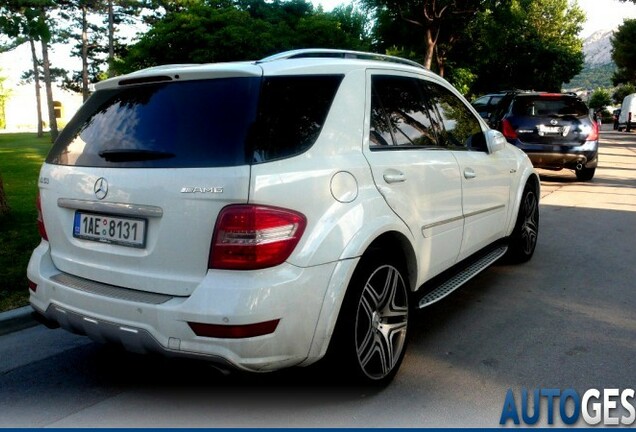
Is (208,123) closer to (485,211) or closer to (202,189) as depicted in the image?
(202,189)

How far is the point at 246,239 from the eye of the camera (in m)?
2.54

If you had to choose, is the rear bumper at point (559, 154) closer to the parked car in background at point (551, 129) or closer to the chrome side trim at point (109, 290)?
the parked car in background at point (551, 129)

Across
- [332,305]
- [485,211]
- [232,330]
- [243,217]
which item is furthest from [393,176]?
[485,211]

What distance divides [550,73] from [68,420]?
4658cm

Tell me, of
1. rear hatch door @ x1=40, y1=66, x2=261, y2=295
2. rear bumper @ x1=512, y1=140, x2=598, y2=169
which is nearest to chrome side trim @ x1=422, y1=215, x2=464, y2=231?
rear hatch door @ x1=40, y1=66, x2=261, y2=295

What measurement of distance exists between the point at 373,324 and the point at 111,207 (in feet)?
4.80

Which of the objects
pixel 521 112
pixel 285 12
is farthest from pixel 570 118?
pixel 285 12

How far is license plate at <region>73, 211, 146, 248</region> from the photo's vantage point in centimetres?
276

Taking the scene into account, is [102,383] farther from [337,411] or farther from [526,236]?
[526,236]

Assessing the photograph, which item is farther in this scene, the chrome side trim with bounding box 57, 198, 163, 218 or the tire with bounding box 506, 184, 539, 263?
the tire with bounding box 506, 184, 539, 263

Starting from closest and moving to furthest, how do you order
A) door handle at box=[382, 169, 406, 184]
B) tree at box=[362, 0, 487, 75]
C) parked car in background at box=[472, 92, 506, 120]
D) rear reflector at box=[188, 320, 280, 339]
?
rear reflector at box=[188, 320, 280, 339], door handle at box=[382, 169, 406, 184], parked car in background at box=[472, 92, 506, 120], tree at box=[362, 0, 487, 75]

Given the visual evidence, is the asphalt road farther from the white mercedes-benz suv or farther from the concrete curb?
the white mercedes-benz suv

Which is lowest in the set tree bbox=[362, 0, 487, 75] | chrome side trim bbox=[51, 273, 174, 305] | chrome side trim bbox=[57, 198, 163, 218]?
chrome side trim bbox=[51, 273, 174, 305]

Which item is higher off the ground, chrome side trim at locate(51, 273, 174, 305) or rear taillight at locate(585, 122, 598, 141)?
rear taillight at locate(585, 122, 598, 141)
